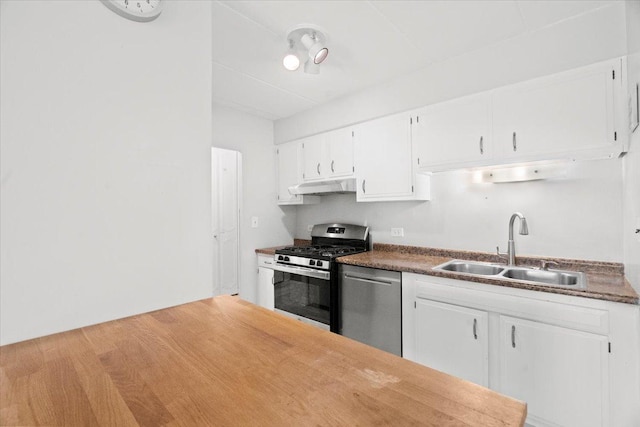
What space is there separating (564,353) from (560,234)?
2.85ft

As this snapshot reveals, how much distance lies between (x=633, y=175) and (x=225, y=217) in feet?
10.3

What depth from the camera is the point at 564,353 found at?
1599 millimetres

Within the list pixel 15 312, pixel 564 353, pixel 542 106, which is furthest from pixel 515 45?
pixel 15 312

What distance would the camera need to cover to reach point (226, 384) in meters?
0.63

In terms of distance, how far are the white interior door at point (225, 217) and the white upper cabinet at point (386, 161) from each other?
137 cm

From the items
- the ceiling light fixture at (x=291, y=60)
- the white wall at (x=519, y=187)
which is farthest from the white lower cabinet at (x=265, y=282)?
the ceiling light fixture at (x=291, y=60)

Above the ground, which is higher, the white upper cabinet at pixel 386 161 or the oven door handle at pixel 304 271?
the white upper cabinet at pixel 386 161

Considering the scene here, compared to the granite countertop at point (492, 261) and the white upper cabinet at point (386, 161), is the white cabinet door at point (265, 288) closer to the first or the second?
the granite countertop at point (492, 261)

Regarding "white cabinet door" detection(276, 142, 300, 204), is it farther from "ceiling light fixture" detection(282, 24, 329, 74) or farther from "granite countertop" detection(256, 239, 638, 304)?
"ceiling light fixture" detection(282, 24, 329, 74)

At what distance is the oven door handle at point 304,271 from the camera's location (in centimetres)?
267

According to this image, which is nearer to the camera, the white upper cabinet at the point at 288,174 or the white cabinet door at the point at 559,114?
the white cabinet door at the point at 559,114

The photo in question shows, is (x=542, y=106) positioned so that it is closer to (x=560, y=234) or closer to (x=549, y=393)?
(x=560, y=234)

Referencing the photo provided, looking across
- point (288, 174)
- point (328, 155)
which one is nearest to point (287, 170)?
point (288, 174)

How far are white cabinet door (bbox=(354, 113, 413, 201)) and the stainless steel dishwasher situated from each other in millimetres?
757
